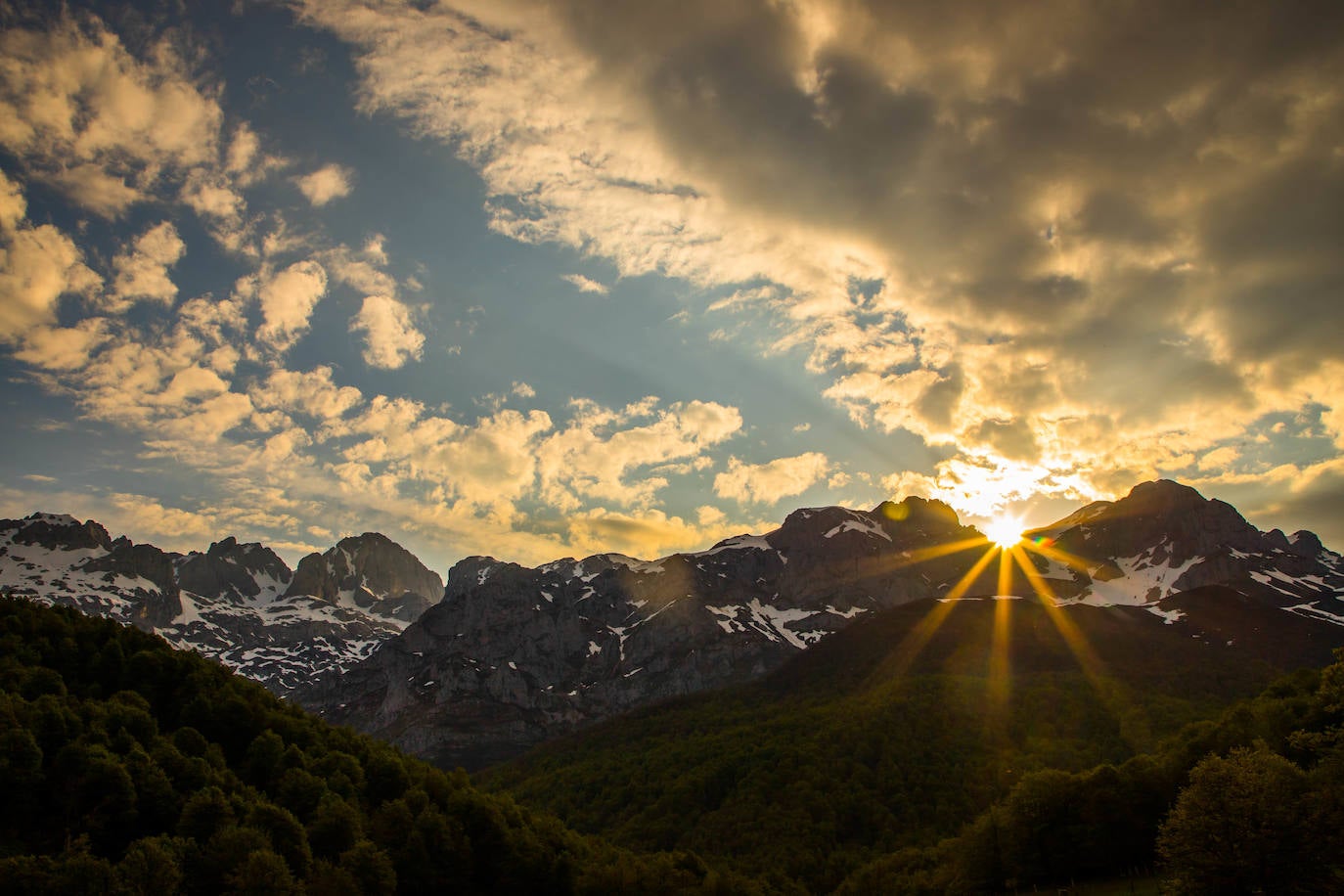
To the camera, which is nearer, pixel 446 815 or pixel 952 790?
pixel 446 815

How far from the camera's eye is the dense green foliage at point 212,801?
66938mm

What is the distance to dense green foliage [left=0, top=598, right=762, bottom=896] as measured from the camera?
220 ft

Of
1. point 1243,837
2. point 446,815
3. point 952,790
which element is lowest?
point 952,790

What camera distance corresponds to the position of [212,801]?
75.5 metres

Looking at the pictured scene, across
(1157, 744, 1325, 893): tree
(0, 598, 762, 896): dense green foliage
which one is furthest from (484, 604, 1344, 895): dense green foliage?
(0, 598, 762, 896): dense green foliage

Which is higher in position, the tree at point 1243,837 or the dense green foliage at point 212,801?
the tree at point 1243,837

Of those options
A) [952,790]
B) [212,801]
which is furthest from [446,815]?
[952,790]

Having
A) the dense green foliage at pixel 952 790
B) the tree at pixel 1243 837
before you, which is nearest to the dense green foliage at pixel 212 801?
the dense green foliage at pixel 952 790

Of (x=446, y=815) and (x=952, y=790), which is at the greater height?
(x=446, y=815)

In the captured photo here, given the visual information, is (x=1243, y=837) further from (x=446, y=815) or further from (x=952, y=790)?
(x=952, y=790)

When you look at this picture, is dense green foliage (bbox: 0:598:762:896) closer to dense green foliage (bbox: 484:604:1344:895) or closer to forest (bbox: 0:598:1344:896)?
forest (bbox: 0:598:1344:896)

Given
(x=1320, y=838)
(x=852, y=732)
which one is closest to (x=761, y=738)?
(x=852, y=732)

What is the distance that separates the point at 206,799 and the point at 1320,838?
92895 mm

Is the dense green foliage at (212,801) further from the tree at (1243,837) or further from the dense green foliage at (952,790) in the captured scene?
the tree at (1243,837)
